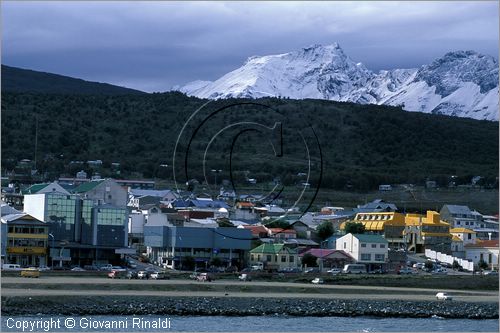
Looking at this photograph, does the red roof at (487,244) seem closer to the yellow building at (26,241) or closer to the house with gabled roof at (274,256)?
the house with gabled roof at (274,256)

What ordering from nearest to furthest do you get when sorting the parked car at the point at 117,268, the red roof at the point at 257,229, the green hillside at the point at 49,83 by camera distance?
the parked car at the point at 117,268
the red roof at the point at 257,229
the green hillside at the point at 49,83

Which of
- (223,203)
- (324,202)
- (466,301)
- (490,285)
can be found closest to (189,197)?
(223,203)

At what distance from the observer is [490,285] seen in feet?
151

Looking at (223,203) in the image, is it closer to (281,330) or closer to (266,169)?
(266,169)

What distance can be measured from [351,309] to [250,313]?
330 cm

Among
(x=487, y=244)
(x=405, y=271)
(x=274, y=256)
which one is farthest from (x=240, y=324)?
(x=487, y=244)

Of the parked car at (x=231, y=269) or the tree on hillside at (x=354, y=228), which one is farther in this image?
the tree on hillside at (x=354, y=228)

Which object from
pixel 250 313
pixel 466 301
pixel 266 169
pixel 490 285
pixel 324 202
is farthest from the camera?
pixel 266 169

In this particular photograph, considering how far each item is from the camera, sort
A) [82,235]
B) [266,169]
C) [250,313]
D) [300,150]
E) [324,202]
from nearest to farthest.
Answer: [250,313] → [82,235] → [324,202] → [266,169] → [300,150]

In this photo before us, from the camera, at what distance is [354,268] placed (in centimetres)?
5147

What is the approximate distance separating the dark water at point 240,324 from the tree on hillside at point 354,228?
24652 millimetres

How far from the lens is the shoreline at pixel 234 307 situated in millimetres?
31547

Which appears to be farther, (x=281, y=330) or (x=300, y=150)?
(x=300, y=150)

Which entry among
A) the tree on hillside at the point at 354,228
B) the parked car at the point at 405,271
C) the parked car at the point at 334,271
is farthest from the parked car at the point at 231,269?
the tree on hillside at the point at 354,228
